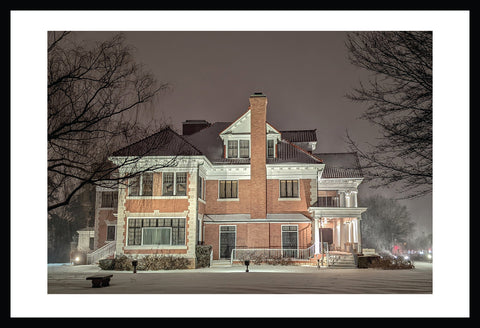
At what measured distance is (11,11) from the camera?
413 inches

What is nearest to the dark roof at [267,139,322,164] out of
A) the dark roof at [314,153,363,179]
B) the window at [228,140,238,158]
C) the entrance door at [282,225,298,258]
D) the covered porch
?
the window at [228,140,238,158]

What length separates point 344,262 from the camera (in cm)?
2712

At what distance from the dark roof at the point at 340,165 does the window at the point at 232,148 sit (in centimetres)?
695

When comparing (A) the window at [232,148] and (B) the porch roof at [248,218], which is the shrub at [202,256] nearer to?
(B) the porch roof at [248,218]

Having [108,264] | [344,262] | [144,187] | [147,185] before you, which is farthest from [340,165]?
[108,264]

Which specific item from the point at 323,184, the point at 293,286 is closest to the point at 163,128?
the point at 293,286

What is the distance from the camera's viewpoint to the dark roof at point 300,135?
3591 centimetres

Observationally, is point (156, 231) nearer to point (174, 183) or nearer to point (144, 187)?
point (144, 187)

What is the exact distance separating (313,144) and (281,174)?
229 inches

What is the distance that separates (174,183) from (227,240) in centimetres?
578

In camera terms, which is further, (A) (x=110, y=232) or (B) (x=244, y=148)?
(A) (x=110, y=232)

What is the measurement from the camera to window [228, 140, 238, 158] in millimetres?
31594

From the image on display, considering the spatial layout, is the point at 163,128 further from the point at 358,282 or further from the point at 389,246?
the point at 389,246

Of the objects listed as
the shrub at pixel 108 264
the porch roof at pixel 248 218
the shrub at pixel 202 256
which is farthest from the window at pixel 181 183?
the shrub at pixel 108 264
